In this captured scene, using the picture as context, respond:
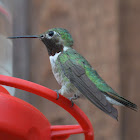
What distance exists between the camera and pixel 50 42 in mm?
2529

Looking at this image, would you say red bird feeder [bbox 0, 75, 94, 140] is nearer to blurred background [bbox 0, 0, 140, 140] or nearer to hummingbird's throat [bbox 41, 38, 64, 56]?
hummingbird's throat [bbox 41, 38, 64, 56]

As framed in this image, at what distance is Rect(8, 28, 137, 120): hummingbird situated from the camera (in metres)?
2.10

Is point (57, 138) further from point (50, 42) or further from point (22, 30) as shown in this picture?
point (22, 30)

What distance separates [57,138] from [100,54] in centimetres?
103

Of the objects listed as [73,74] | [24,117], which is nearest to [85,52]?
[73,74]

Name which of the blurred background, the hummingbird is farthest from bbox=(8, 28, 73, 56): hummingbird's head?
the blurred background

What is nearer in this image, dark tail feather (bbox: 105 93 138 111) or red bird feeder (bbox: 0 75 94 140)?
red bird feeder (bbox: 0 75 94 140)

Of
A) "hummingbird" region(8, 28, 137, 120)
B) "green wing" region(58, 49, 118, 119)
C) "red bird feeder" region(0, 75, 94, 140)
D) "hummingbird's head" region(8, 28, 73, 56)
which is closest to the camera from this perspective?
"red bird feeder" region(0, 75, 94, 140)

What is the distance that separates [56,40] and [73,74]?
1.29 feet

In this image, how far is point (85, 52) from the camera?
2820 mm

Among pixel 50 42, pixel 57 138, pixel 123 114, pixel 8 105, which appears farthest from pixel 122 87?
pixel 8 105

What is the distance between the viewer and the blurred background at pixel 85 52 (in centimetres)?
279

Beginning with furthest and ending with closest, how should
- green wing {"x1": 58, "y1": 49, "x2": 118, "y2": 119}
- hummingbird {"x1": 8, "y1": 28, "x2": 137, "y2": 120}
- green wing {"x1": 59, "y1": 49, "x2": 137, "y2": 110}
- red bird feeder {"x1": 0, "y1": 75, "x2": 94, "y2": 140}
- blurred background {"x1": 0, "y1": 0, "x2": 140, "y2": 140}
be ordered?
blurred background {"x1": 0, "y1": 0, "x2": 140, "y2": 140}, green wing {"x1": 59, "y1": 49, "x2": 137, "y2": 110}, hummingbird {"x1": 8, "y1": 28, "x2": 137, "y2": 120}, green wing {"x1": 58, "y1": 49, "x2": 118, "y2": 119}, red bird feeder {"x1": 0, "y1": 75, "x2": 94, "y2": 140}

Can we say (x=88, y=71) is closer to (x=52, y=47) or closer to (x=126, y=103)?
(x=52, y=47)
